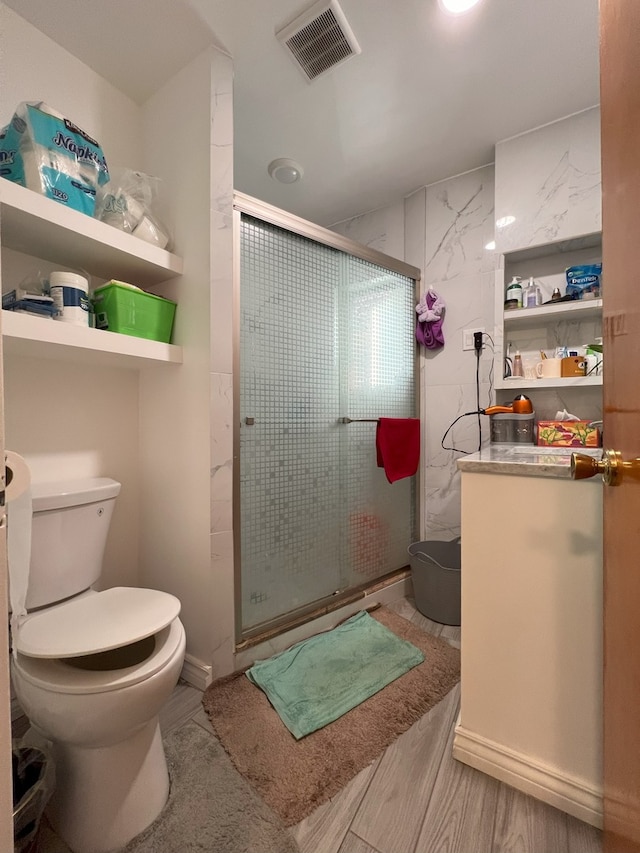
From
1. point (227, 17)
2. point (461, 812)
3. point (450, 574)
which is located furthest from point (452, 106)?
point (461, 812)

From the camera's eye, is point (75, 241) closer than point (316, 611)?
Yes

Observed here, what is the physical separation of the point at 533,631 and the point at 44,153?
190cm

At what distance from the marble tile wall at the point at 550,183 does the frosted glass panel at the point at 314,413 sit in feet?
2.10

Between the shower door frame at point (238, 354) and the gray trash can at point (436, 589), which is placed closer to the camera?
the shower door frame at point (238, 354)

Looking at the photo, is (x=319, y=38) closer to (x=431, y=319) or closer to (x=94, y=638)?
(x=431, y=319)

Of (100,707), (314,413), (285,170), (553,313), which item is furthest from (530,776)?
(285,170)

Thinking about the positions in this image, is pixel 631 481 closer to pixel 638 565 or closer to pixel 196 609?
pixel 638 565

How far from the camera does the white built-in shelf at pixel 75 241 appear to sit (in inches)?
40.8

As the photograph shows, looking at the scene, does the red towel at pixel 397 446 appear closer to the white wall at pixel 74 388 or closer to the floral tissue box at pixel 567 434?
the floral tissue box at pixel 567 434

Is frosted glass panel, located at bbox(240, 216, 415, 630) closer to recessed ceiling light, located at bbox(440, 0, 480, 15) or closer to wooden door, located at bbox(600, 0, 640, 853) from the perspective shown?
recessed ceiling light, located at bbox(440, 0, 480, 15)

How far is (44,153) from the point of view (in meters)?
1.09

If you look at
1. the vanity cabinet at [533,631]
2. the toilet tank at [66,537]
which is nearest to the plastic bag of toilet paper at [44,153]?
the toilet tank at [66,537]

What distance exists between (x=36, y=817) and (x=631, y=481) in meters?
1.31

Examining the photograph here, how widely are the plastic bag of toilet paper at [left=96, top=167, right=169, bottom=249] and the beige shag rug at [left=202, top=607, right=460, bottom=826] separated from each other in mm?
1648
